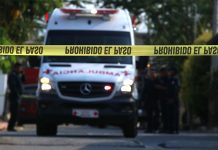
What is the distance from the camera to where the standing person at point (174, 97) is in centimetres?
2095

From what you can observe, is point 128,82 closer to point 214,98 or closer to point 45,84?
point 45,84

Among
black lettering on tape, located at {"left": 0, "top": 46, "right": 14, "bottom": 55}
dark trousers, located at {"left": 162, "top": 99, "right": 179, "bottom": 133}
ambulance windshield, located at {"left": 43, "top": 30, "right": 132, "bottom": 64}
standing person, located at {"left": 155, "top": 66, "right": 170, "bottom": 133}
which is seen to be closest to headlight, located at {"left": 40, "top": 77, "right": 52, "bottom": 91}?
ambulance windshield, located at {"left": 43, "top": 30, "right": 132, "bottom": 64}

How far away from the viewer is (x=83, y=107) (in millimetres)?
16953

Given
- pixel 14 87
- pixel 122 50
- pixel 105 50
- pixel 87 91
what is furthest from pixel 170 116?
pixel 105 50

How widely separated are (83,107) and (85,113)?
0.12 meters

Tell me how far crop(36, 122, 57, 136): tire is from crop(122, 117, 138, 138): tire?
1.49 m

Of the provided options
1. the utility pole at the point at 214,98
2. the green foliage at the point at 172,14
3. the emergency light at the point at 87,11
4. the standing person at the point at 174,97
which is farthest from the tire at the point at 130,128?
the green foliage at the point at 172,14

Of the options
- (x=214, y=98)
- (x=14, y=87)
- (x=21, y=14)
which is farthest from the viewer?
(x=214, y=98)

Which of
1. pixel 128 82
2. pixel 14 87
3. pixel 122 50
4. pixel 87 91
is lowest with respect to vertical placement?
pixel 14 87

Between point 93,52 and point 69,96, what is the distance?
3.91 m

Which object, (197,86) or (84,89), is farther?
(197,86)

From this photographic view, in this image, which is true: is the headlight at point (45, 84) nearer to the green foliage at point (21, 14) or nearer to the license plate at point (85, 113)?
the license plate at point (85, 113)

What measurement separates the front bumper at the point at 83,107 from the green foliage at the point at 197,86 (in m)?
9.31

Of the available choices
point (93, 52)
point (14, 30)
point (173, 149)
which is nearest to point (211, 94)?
point (14, 30)
